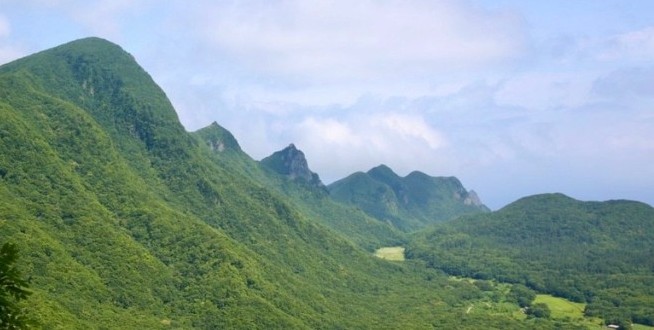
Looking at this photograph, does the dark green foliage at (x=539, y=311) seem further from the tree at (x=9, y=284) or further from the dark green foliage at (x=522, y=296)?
the tree at (x=9, y=284)

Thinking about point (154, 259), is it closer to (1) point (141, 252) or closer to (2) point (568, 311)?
(1) point (141, 252)

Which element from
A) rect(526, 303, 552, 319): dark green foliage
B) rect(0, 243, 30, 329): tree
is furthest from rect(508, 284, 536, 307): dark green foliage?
rect(0, 243, 30, 329): tree

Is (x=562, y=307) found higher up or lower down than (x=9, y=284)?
lower down

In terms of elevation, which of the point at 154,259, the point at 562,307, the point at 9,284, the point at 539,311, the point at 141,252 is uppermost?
the point at 141,252

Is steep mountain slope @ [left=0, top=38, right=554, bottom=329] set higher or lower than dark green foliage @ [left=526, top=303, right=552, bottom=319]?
higher

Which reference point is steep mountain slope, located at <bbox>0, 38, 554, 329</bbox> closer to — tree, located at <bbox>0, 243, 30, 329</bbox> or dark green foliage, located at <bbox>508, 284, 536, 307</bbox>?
dark green foliage, located at <bbox>508, 284, 536, 307</bbox>

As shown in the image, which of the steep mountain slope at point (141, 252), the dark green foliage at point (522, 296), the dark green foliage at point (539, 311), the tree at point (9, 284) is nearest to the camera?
the tree at point (9, 284)

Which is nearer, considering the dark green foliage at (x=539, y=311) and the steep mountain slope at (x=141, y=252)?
the steep mountain slope at (x=141, y=252)

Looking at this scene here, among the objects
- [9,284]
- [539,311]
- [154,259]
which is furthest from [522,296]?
[9,284]

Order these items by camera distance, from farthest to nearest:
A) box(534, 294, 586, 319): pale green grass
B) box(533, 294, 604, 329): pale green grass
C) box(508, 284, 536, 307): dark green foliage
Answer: box(508, 284, 536, 307): dark green foliage → box(534, 294, 586, 319): pale green grass → box(533, 294, 604, 329): pale green grass

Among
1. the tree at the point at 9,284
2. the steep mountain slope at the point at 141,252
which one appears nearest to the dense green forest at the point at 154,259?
the steep mountain slope at the point at 141,252
